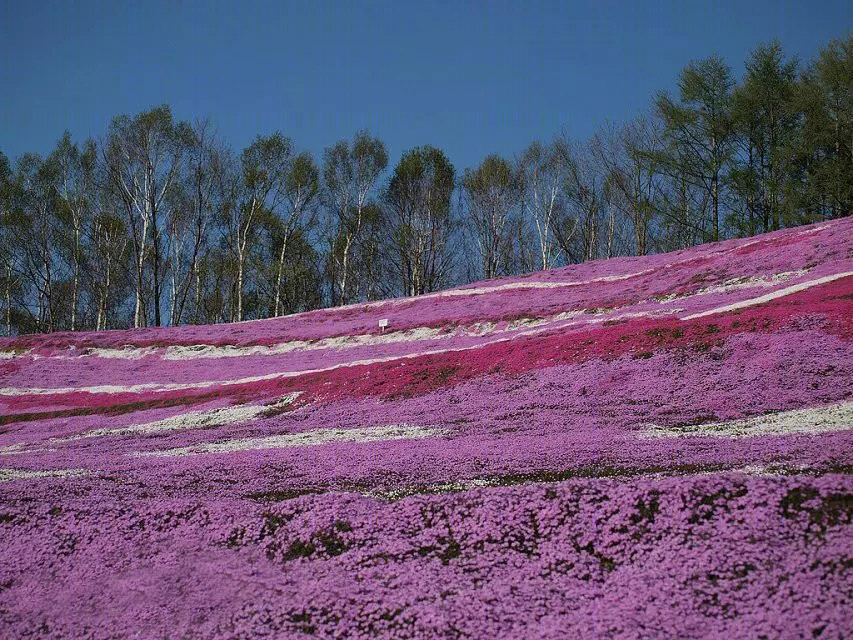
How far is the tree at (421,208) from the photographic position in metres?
57.4

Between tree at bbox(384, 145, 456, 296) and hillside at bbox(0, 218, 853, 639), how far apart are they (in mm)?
38156

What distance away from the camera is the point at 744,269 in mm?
23172

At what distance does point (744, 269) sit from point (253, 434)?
62.0ft

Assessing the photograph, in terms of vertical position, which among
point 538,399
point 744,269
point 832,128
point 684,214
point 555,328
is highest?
point 832,128

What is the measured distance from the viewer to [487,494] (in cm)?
623

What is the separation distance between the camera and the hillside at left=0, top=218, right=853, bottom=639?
178 inches

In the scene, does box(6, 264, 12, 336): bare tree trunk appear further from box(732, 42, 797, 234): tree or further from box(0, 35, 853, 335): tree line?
box(732, 42, 797, 234): tree

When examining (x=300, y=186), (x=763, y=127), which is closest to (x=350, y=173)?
(x=300, y=186)

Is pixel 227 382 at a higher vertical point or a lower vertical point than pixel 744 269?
lower

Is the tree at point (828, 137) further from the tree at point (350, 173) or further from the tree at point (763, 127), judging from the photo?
the tree at point (350, 173)

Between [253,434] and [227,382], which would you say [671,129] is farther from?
[253,434]

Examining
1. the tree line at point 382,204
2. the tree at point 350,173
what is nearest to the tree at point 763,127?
the tree line at point 382,204

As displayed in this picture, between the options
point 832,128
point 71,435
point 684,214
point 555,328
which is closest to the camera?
point 71,435

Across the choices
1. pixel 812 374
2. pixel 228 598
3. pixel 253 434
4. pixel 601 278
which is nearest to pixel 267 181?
pixel 601 278
